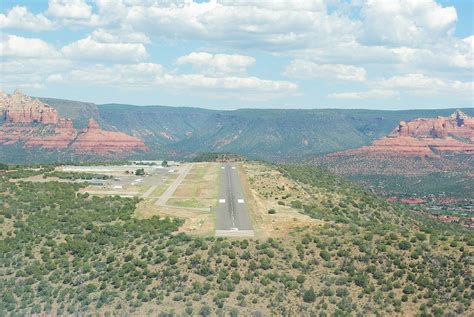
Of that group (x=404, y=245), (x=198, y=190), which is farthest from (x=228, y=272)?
(x=198, y=190)

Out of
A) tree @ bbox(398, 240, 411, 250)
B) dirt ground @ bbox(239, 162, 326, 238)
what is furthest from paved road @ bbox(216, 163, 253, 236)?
tree @ bbox(398, 240, 411, 250)

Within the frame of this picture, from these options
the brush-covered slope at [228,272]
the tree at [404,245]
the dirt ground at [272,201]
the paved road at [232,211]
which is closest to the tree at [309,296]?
the brush-covered slope at [228,272]

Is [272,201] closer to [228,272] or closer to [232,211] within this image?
[232,211]

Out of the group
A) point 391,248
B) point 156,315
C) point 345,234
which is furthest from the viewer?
point 345,234

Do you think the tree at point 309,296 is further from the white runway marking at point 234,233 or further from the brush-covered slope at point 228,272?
the white runway marking at point 234,233

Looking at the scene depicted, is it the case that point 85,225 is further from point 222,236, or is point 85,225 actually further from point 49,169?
point 49,169

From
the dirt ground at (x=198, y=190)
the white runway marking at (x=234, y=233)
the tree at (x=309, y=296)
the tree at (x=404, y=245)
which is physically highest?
the tree at (x=404, y=245)

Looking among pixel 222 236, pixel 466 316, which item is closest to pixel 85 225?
pixel 222 236
